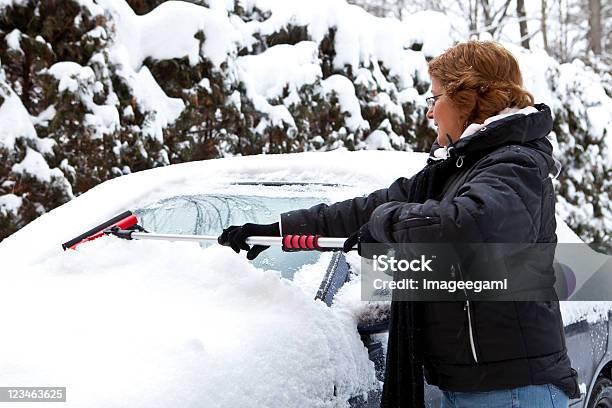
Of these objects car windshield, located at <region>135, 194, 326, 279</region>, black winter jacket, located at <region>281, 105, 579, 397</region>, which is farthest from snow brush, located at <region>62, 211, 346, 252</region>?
black winter jacket, located at <region>281, 105, 579, 397</region>

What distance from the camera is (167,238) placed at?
93.9 inches

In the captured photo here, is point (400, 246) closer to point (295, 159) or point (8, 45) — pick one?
point (295, 159)

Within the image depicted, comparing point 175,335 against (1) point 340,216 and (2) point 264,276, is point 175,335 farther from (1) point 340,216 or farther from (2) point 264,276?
(1) point 340,216

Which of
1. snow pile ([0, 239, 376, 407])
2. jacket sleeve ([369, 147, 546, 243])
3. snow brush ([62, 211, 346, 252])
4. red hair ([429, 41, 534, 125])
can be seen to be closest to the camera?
jacket sleeve ([369, 147, 546, 243])

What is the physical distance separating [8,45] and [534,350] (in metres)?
4.08

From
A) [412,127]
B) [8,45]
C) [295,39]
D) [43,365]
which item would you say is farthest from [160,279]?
[412,127]

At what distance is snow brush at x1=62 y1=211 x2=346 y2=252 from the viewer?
2021 millimetres

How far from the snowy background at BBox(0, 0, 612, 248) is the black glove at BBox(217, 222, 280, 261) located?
9.36ft

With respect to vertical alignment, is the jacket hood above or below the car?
above

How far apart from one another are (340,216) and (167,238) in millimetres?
613

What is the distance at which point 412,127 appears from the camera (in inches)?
303

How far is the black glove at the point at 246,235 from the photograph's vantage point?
7.11ft

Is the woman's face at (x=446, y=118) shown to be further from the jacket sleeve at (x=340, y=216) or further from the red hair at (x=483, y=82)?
the jacket sleeve at (x=340, y=216)

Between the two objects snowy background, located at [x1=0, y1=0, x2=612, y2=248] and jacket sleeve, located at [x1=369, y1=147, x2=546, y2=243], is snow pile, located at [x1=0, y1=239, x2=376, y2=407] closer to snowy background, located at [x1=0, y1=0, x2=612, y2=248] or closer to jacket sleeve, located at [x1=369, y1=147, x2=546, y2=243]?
jacket sleeve, located at [x1=369, y1=147, x2=546, y2=243]
